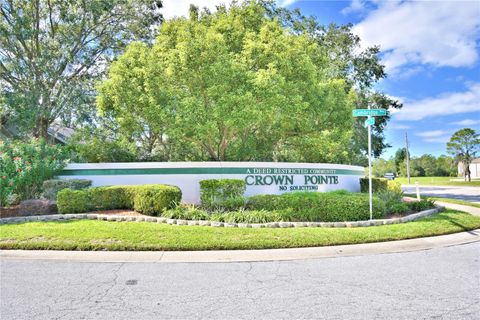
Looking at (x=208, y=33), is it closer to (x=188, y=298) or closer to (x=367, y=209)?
(x=367, y=209)

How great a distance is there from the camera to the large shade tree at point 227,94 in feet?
45.5

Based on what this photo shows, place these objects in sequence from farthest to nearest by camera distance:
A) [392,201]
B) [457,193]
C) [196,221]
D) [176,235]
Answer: [457,193]
[392,201]
[196,221]
[176,235]

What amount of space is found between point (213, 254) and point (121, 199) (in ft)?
20.7

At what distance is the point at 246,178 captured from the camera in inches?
578

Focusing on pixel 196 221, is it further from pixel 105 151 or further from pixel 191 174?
pixel 105 151

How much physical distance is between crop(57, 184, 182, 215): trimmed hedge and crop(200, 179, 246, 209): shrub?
3.57 ft

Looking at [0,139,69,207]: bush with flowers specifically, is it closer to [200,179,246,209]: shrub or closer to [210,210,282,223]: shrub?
[200,179,246,209]: shrub

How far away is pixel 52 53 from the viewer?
62.9 feet

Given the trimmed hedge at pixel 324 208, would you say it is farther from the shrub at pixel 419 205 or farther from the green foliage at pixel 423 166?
Answer: the green foliage at pixel 423 166

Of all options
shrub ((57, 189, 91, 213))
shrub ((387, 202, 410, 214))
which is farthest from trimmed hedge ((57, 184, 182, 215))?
shrub ((387, 202, 410, 214))

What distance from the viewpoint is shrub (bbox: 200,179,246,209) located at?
1285 cm

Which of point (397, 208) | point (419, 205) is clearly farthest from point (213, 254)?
point (419, 205)

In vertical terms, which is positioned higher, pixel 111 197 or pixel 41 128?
pixel 41 128

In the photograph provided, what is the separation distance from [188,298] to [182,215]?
20.8 ft
